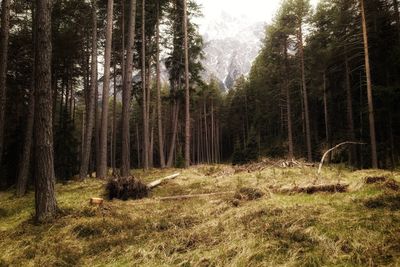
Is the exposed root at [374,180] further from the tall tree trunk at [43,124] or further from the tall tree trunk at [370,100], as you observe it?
the tall tree trunk at [370,100]

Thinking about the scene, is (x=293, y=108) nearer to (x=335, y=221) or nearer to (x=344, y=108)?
(x=344, y=108)

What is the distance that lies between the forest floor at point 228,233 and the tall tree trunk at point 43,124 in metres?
0.52

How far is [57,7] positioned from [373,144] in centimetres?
2052

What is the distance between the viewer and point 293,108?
4191 centimetres

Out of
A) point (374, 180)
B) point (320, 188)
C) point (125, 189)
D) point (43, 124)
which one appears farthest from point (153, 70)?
point (374, 180)

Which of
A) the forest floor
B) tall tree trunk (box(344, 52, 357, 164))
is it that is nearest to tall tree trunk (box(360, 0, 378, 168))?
tall tree trunk (box(344, 52, 357, 164))

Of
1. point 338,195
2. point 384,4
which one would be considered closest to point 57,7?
point 338,195

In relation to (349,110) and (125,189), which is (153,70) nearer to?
(349,110)

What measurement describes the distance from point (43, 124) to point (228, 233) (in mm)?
5405

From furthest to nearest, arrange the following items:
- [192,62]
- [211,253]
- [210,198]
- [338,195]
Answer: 1. [192,62]
2. [210,198]
3. [338,195]
4. [211,253]

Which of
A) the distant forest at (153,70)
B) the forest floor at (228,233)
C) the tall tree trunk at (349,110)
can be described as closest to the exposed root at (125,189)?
the forest floor at (228,233)

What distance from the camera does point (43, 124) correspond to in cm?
807

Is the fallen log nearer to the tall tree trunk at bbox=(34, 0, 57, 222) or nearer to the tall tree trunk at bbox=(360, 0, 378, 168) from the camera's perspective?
the tall tree trunk at bbox=(34, 0, 57, 222)

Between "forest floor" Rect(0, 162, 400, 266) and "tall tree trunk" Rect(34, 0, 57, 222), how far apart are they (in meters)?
0.52
